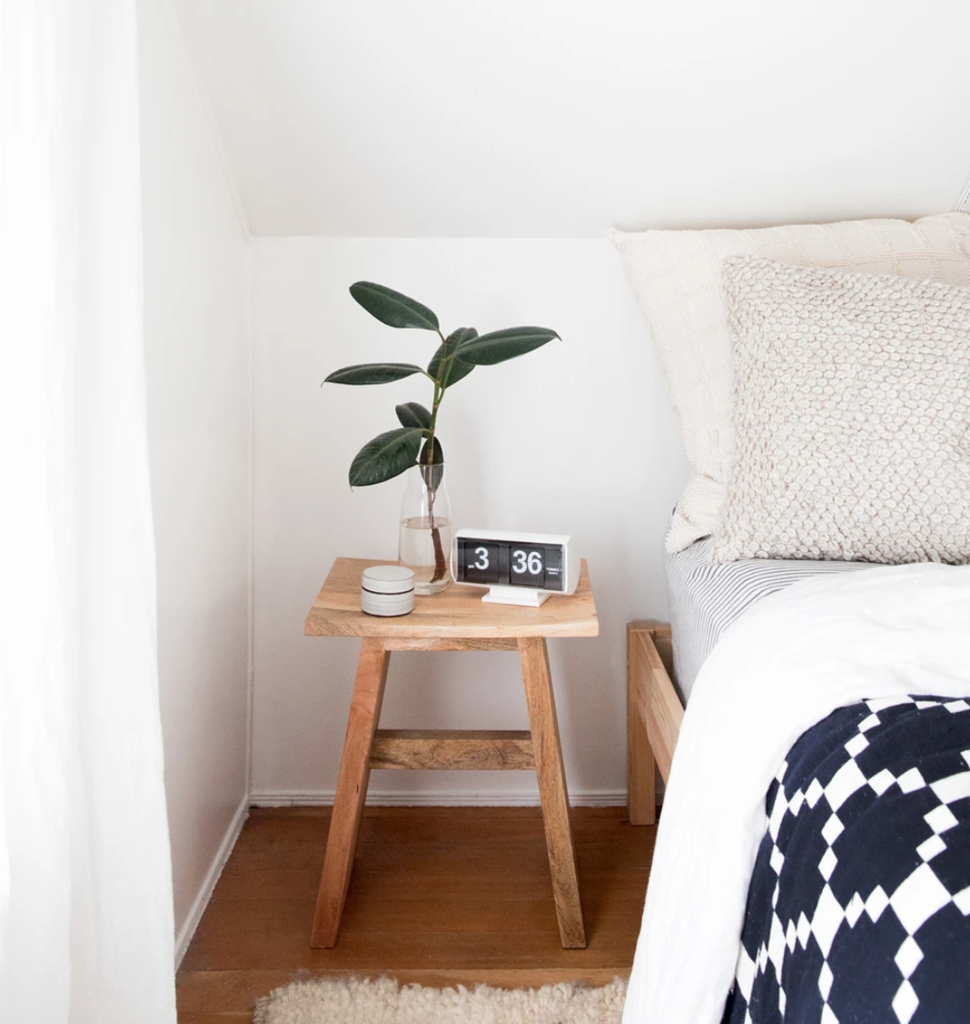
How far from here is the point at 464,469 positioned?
179 centimetres

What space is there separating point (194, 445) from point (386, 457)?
31 cm

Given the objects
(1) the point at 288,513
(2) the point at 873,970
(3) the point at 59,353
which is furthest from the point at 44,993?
(1) the point at 288,513

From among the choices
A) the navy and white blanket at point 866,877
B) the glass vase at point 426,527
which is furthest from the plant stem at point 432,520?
the navy and white blanket at point 866,877

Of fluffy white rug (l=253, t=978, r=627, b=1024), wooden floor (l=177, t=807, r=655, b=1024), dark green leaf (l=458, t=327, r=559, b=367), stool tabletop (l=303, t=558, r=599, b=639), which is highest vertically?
dark green leaf (l=458, t=327, r=559, b=367)

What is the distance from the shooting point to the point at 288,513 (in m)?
1.79

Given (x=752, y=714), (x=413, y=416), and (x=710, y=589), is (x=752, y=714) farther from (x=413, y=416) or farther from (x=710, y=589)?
(x=413, y=416)

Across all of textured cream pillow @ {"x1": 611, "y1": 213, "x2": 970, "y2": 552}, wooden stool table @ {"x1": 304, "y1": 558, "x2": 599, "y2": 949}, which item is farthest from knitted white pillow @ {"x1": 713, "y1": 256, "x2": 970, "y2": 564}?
wooden stool table @ {"x1": 304, "y1": 558, "x2": 599, "y2": 949}

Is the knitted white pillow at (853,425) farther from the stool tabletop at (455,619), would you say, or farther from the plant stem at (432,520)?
the plant stem at (432,520)

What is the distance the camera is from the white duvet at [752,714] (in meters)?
0.82

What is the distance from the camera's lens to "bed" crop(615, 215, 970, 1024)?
65 cm

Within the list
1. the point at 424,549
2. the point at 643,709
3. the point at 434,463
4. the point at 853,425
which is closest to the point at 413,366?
the point at 434,463

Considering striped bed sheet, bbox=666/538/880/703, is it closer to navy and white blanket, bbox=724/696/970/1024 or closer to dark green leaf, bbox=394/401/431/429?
navy and white blanket, bbox=724/696/970/1024

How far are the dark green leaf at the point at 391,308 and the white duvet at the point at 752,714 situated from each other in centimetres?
71

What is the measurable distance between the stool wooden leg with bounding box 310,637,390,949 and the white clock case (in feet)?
0.64
